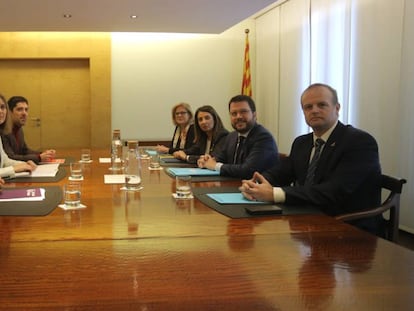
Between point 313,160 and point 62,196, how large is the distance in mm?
1264

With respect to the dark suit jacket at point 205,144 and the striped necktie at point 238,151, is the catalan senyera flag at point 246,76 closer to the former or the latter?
the dark suit jacket at point 205,144

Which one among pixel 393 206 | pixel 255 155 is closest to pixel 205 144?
pixel 255 155

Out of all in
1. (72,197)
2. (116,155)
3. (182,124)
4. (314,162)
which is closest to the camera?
(72,197)

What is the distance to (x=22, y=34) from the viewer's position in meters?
7.48

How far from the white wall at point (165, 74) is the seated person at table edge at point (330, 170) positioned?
549 centimetres

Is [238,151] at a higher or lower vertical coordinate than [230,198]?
higher

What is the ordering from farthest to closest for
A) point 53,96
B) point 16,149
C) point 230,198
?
1. point 53,96
2. point 16,149
3. point 230,198

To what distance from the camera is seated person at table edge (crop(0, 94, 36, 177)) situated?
2.73 metres

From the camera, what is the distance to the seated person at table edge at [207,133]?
4.11 m

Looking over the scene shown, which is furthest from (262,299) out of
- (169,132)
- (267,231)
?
(169,132)

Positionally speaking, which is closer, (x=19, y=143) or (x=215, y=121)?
(x=215, y=121)

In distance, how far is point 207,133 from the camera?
4387 millimetres

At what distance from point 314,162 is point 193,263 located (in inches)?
52.5

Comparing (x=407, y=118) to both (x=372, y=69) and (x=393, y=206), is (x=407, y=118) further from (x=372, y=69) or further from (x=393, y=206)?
(x=393, y=206)
